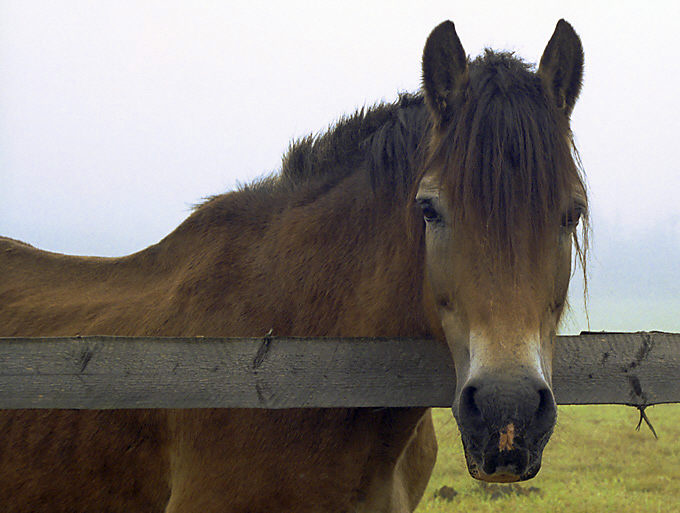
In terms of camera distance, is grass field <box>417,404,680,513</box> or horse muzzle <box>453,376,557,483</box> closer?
horse muzzle <box>453,376,557,483</box>

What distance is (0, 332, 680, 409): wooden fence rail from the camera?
7.39 ft

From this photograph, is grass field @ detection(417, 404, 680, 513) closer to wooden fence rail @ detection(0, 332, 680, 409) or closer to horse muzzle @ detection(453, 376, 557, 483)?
wooden fence rail @ detection(0, 332, 680, 409)

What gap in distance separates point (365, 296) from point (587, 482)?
686 cm

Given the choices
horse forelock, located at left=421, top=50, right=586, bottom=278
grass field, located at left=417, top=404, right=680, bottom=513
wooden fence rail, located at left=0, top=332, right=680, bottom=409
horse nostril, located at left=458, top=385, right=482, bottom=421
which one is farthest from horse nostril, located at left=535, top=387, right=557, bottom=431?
grass field, located at left=417, top=404, right=680, bottom=513

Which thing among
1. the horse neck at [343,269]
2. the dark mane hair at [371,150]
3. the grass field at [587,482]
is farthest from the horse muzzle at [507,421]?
the grass field at [587,482]

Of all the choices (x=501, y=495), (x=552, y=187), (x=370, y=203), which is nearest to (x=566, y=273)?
(x=552, y=187)

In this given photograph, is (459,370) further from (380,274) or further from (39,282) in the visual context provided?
(39,282)

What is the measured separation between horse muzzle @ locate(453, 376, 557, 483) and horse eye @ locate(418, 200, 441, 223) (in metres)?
0.67

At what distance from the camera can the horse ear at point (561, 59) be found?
2557 mm

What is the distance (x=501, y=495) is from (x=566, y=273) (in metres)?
5.84

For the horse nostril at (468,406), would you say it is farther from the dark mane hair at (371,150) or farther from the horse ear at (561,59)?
the horse ear at (561,59)

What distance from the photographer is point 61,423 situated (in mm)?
3131

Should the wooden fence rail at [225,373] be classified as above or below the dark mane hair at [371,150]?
below

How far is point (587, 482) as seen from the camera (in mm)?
8070
